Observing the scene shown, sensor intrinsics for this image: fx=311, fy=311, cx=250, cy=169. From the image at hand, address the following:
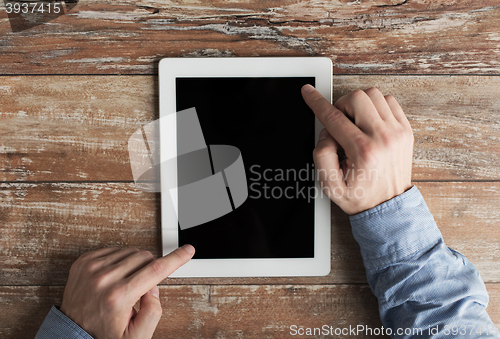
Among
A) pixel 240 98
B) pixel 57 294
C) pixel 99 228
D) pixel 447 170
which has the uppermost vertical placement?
pixel 240 98

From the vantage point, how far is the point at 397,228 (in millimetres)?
621

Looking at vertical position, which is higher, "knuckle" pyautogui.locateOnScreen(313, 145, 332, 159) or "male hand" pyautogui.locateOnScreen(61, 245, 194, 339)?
"knuckle" pyautogui.locateOnScreen(313, 145, 332, 159)

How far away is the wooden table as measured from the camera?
687 millimetres

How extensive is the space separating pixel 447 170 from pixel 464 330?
1.08ft

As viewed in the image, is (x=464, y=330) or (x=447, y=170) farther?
(x=447, y=170)

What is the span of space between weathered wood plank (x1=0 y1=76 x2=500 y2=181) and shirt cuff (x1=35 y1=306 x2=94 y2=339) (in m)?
0.28

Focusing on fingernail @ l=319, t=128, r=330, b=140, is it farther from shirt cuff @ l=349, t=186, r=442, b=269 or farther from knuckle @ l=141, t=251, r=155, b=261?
knuckle @ l=141, t=251, r=155, b=261

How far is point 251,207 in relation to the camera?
68 centimetres

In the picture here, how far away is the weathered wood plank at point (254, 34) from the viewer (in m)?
0.69

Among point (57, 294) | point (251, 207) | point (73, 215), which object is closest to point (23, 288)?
point (57, 294)

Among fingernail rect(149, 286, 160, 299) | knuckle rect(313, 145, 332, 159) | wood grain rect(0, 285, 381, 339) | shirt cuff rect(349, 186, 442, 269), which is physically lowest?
wood grain rect(0, 285, 381, 339)

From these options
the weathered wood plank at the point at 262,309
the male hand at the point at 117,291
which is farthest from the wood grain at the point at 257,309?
the male hand at the point at 117,291

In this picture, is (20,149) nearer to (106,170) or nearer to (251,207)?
(106,170)

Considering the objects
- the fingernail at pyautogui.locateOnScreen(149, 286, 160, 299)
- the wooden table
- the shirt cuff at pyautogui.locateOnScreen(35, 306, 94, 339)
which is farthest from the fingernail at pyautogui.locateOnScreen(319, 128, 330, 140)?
the shirt cuff at pyautogui.locateOnScreen(35, 306, 94, 339)
